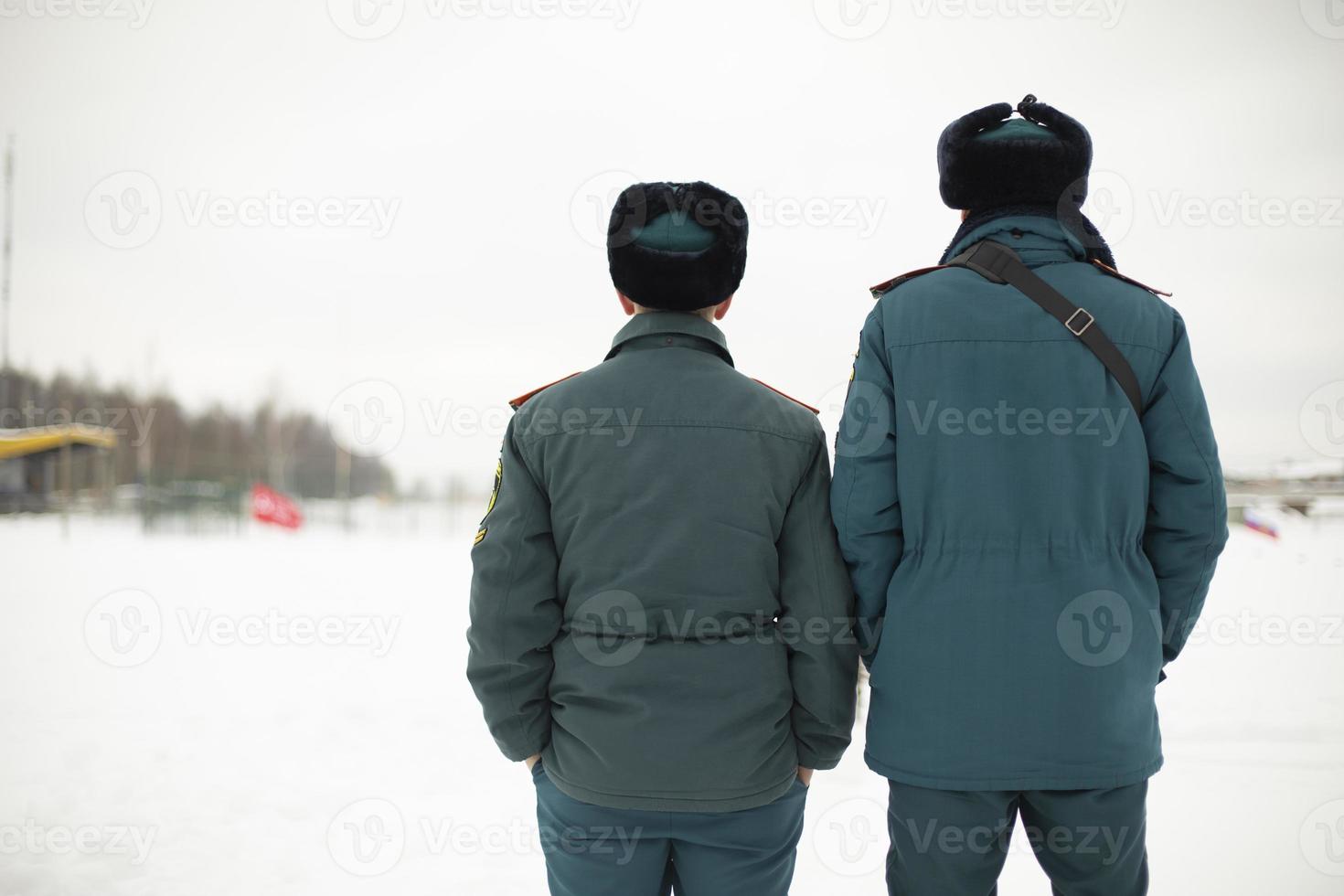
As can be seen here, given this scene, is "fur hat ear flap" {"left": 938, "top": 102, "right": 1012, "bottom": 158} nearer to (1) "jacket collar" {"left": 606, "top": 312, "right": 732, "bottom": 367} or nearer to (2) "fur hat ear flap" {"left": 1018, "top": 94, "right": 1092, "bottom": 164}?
(2) "fur hat ear flap" {"left": 1018, "top": 94, "right": 1092, "bottom": 164}

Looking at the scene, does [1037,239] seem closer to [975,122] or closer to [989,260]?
[989,260]

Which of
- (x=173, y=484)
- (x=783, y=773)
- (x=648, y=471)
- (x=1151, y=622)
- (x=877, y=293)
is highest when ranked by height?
(x=877, y=293)

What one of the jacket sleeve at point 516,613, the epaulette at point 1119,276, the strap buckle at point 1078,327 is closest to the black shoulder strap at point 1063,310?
the strap buckle at point 1078,327

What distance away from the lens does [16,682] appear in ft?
16.1

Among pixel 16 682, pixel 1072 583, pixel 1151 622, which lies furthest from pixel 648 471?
pixel 16 682

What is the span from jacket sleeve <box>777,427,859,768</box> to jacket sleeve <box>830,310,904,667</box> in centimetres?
3

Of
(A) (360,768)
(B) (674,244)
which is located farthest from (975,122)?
(A) (360,768)

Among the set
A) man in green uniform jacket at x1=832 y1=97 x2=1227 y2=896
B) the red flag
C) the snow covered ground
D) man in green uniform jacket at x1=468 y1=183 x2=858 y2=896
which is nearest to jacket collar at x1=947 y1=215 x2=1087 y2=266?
man in green uniform jacket at x1=832 y1=97 x2=1227 y2=896

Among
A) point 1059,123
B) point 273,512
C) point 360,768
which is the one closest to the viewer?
point 1059,123

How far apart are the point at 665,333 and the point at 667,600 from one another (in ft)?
1.50

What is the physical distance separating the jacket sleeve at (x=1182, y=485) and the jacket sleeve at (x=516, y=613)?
1.02 m

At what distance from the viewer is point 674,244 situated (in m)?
1.42

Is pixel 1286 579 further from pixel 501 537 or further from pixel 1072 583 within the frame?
pixel 501 537

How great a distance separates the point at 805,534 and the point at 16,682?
554 cm
